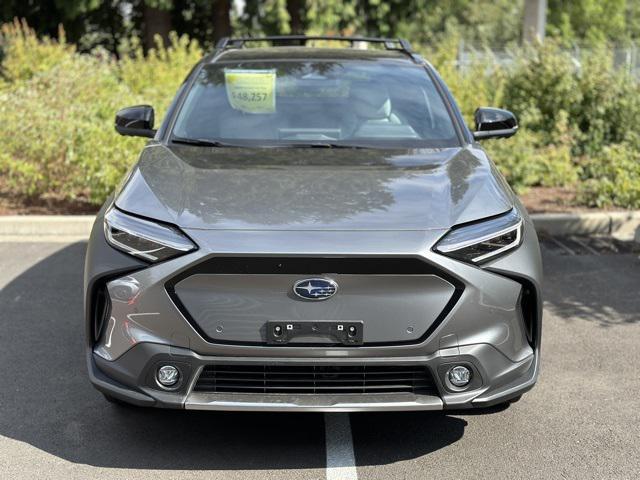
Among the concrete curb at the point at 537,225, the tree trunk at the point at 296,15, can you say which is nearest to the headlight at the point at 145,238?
the concrete curb at the point at 537,225

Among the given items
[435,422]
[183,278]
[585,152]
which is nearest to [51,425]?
[183,278]

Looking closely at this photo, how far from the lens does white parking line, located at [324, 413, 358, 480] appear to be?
3701 millimetres

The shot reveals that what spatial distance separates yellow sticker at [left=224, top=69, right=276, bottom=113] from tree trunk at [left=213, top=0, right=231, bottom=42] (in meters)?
16.3

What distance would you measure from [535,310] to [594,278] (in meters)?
3.37

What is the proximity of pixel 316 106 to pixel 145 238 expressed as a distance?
74.4 inches

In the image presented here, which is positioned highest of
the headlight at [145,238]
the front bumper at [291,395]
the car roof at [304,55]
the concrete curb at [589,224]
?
the car roof at [304,55]

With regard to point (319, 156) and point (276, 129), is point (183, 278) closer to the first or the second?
point (319, 156)

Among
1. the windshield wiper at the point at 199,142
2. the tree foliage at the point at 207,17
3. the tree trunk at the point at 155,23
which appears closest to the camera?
the windshield wiper at the point at 199,142

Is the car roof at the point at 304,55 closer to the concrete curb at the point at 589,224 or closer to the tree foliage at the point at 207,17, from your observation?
the concrete curb at the point at 589,224

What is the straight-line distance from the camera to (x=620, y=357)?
5148 millimetres

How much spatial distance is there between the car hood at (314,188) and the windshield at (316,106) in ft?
0.90

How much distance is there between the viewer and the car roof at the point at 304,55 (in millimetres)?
5664

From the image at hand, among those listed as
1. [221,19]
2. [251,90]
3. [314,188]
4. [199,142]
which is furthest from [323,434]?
[221,19]

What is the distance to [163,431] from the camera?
13.5 ft
